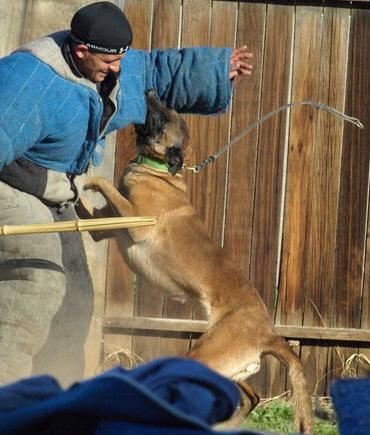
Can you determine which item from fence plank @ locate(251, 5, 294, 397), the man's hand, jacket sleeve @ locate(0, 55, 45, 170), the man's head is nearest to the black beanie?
the man's head

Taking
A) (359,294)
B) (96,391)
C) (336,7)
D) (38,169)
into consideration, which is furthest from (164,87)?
(96,391)

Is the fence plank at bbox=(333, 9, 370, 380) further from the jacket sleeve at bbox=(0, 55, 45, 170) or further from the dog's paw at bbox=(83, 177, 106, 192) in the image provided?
the jacket sleeve at bbox=(0, 55, 45, 170)

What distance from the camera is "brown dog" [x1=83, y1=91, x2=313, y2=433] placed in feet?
18.1

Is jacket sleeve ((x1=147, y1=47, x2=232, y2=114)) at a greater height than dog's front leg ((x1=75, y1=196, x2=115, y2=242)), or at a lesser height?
greater

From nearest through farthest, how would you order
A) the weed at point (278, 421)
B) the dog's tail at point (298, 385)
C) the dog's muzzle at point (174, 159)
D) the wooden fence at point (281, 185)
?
the dog's tail at point (298, 385), the weed at point (278, 421), the dog's muzzle at point (174, 159), the wooden fence at point (281, 185)

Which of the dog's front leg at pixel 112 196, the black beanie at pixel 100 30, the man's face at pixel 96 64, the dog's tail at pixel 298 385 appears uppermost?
the black beanie at pixel 100 30

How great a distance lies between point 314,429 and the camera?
18.7ft

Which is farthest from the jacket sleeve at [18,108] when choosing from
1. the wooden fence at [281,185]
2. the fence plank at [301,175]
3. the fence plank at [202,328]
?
the fence plank at [301,175]

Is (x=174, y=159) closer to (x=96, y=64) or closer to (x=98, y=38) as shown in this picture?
(x=96, y=64)

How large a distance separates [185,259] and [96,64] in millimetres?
1395

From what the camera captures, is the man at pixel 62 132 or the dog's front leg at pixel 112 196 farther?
the dog's front leg at pixel 112 196

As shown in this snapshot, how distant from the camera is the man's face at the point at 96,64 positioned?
4934mm

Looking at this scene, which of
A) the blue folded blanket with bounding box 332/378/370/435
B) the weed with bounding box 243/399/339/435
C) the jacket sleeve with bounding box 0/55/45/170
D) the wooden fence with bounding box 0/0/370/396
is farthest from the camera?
the wooden fence with bounding box 0/0/370/396

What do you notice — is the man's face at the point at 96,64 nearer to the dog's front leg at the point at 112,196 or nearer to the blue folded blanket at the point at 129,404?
the dog's front leg at the point at 112,196
